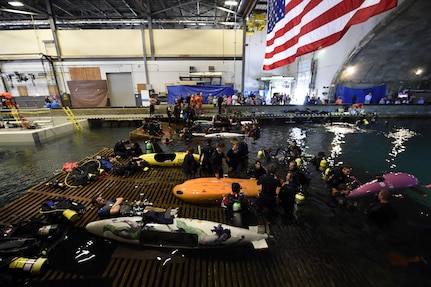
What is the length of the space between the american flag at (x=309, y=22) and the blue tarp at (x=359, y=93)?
732 inches

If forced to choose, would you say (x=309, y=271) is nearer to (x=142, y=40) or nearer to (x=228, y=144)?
(x=228, y=144)

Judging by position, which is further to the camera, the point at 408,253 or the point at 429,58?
the point at 429,58

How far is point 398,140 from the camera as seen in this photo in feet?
49.0

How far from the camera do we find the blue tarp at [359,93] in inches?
963

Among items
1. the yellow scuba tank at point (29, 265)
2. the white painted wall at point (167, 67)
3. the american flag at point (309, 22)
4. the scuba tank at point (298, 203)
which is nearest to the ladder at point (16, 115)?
the white painted wall at point (167, 67)

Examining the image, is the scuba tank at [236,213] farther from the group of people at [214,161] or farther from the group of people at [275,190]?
the group of people at [214,161]

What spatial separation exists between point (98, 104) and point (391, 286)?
2695 centimetres

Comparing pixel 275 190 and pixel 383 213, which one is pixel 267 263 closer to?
pixel 275 190

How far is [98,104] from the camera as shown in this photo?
77.8 ft

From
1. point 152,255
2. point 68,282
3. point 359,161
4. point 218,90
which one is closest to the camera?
point 68,282

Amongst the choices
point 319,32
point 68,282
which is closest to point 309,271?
point 68,282

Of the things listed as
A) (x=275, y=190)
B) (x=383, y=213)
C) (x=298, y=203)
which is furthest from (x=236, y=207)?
(x=383, y=213)

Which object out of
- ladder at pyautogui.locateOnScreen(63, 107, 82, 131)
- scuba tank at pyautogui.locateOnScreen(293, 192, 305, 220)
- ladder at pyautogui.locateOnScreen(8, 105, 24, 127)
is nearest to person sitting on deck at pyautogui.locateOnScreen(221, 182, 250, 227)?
scuba tank at pyautogui.locateOnScreen(293, 192, 305, 220)

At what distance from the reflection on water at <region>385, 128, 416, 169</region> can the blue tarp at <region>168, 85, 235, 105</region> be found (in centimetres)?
1475
